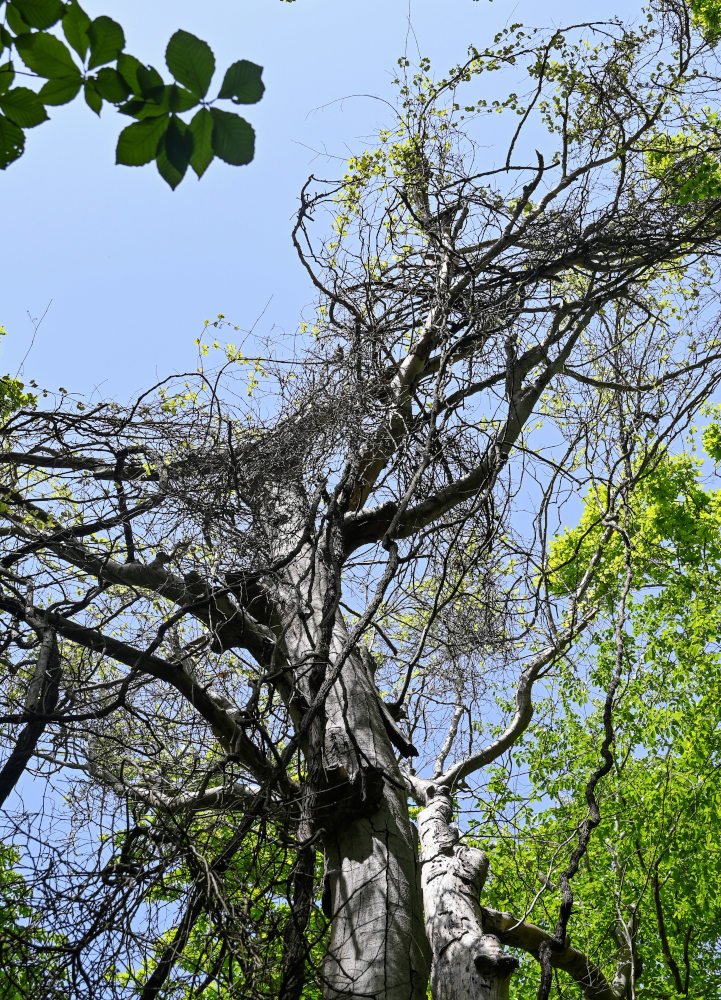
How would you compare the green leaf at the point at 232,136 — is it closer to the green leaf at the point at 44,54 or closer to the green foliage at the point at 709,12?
the green leaf at the point at 44,54

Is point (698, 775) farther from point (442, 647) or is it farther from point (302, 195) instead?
point (302, 195)

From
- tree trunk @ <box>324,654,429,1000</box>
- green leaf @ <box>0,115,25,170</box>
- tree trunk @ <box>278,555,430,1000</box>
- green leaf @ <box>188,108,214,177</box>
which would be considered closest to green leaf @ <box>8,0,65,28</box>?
green leaf @ <box>0,115,25,170</box>

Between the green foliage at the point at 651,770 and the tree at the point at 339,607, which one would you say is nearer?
the tree at the point at 339,607

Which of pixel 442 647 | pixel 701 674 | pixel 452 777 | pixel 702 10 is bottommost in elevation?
pixel 452 777

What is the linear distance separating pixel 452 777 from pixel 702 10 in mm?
5603

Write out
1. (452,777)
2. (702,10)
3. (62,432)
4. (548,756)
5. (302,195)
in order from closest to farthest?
(62,432), (302,195), (452,777), (702,10), (548,756)

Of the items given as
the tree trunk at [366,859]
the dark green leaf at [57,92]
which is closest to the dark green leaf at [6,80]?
the dark green leaf at [57,92]

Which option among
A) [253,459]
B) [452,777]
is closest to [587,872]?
[452,777]

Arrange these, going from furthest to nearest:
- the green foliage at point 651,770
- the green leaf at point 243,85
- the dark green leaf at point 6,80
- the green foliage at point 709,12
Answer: the green foliage at point 651,770, the green foliage at point 709,12, the dark green leaf at point 6,80, the green leaf at point 243,85

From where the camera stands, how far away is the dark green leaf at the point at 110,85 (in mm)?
1307

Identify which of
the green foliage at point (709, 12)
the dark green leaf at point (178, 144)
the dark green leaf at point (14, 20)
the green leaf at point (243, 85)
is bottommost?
the green leaf at point (243, 85)

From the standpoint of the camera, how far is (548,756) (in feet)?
37.5

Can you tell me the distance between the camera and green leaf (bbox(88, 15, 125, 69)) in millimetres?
1275

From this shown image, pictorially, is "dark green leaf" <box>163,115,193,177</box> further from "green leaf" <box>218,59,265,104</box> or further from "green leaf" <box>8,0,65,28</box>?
"green leaf" <box>8,0,65,28</box>
